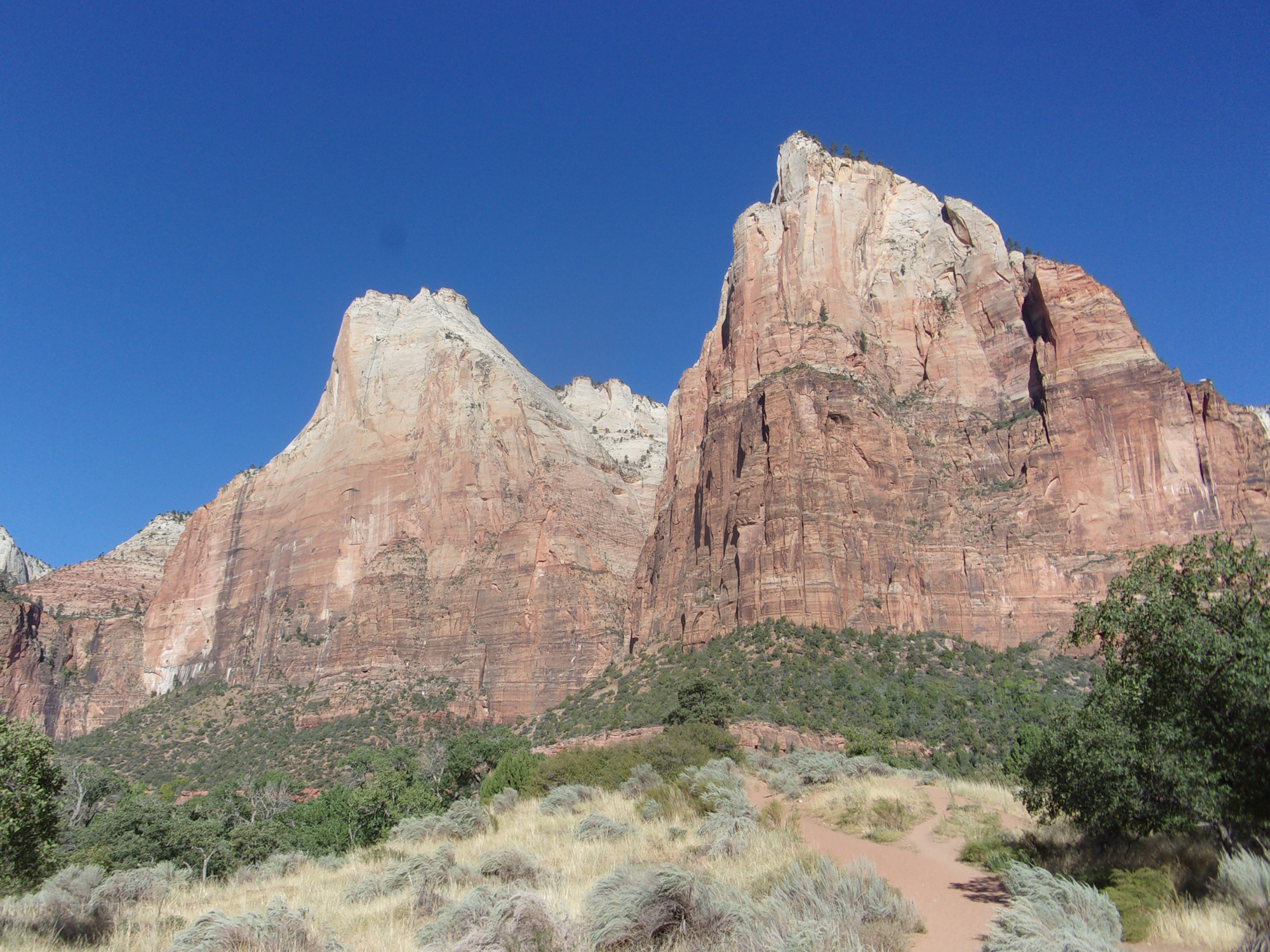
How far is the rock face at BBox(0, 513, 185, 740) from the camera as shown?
77.7 m

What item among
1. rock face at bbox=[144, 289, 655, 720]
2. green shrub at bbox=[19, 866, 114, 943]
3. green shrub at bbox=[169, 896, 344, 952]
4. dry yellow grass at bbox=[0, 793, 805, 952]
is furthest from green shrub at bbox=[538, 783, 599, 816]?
rock face at bbox=[144, 289, 655, 720]

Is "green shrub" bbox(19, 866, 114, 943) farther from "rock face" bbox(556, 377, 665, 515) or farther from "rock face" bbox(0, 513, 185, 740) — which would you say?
"rock face" bbox(556, 377, 665, 515)

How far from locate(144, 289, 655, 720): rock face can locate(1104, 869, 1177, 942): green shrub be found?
5470cm

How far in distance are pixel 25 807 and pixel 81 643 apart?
95242mm

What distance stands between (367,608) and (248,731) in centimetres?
1319

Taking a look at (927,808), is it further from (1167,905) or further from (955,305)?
(955,305)

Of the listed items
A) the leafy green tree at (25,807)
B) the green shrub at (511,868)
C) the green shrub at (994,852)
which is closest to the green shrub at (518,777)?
the green shrub at (511,868)

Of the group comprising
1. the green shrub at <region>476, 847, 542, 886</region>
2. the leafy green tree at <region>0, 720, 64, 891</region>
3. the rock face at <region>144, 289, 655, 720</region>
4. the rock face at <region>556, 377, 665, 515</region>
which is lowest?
the green shrub at <region>476, 847, 542, 886</region>

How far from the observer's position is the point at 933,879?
12172 millimetres

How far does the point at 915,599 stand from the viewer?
5156cm

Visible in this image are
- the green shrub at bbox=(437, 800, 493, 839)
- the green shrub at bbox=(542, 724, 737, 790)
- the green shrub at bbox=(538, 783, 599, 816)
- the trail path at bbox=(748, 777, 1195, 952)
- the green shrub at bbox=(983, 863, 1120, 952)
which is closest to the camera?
the green shrub at bbox=(983, 863, 1120, 952)

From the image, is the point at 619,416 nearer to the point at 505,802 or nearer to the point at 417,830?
the point at 505,802

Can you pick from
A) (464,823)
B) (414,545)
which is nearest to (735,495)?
(414,545)

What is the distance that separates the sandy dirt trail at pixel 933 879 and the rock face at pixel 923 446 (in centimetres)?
3339
